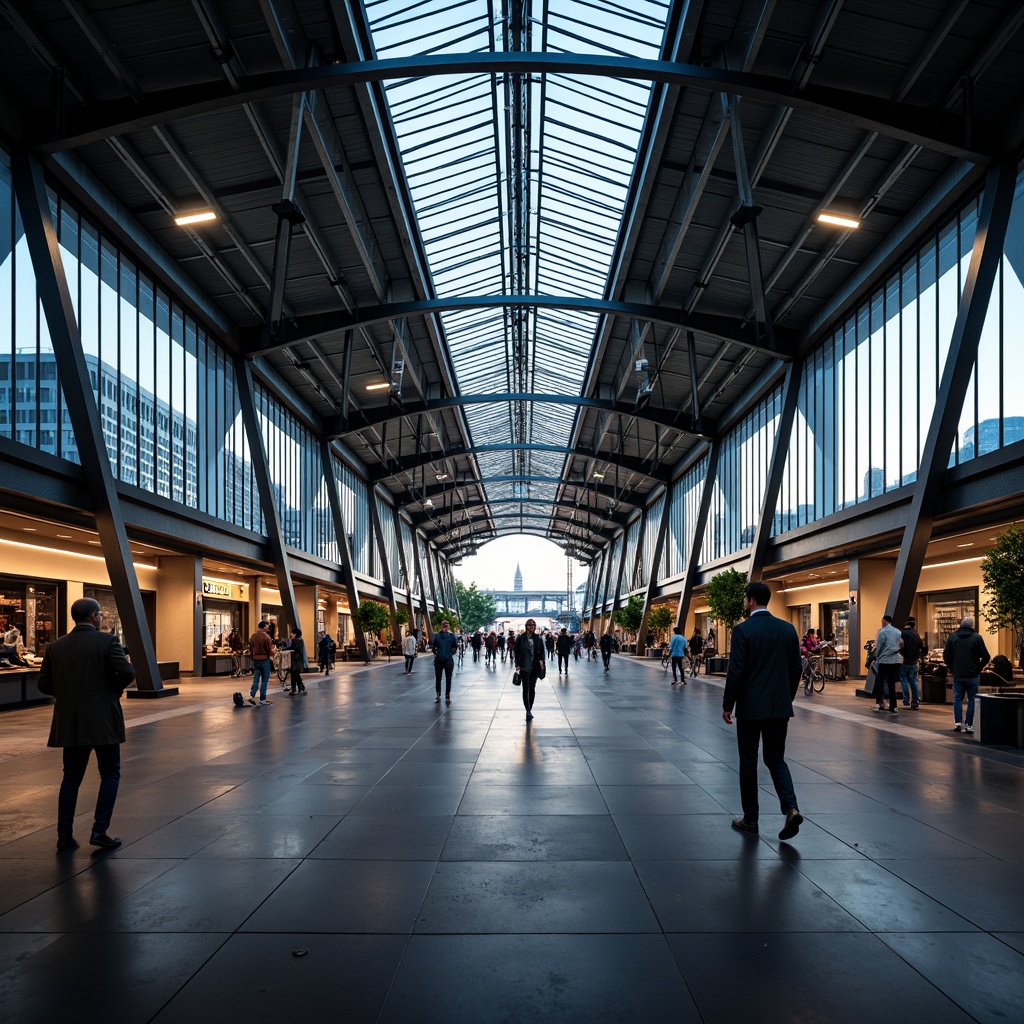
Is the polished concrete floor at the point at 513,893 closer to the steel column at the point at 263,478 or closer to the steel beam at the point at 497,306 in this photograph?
the steel beam at the point at 497,306

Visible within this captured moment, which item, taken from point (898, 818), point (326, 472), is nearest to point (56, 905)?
point (898, 818)

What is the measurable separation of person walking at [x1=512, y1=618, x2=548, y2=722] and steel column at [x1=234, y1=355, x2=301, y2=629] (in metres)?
13.9

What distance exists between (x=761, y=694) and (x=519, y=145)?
56.4ft

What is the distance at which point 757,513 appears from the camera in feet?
105

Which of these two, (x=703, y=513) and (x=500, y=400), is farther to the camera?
(x=703, y=513)

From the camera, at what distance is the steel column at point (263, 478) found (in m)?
26.5

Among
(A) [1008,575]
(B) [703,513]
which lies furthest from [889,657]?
(B) [703,513]

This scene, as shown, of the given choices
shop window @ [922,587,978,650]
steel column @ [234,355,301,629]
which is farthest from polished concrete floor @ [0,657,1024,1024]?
steel column @ [234,355,301,629]

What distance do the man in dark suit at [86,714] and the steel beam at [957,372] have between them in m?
14.9

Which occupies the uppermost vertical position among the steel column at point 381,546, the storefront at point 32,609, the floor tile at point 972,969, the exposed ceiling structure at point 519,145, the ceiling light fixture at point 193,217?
the exposed ceiling structure at point 519,145

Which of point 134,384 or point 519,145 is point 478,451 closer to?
point 519,145

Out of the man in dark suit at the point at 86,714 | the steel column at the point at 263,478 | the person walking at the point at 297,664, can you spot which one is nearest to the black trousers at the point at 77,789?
the man in dark suit at the point at 86,714

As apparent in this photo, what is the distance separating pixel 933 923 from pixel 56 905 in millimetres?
4649

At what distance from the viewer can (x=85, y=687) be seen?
20.3ft
